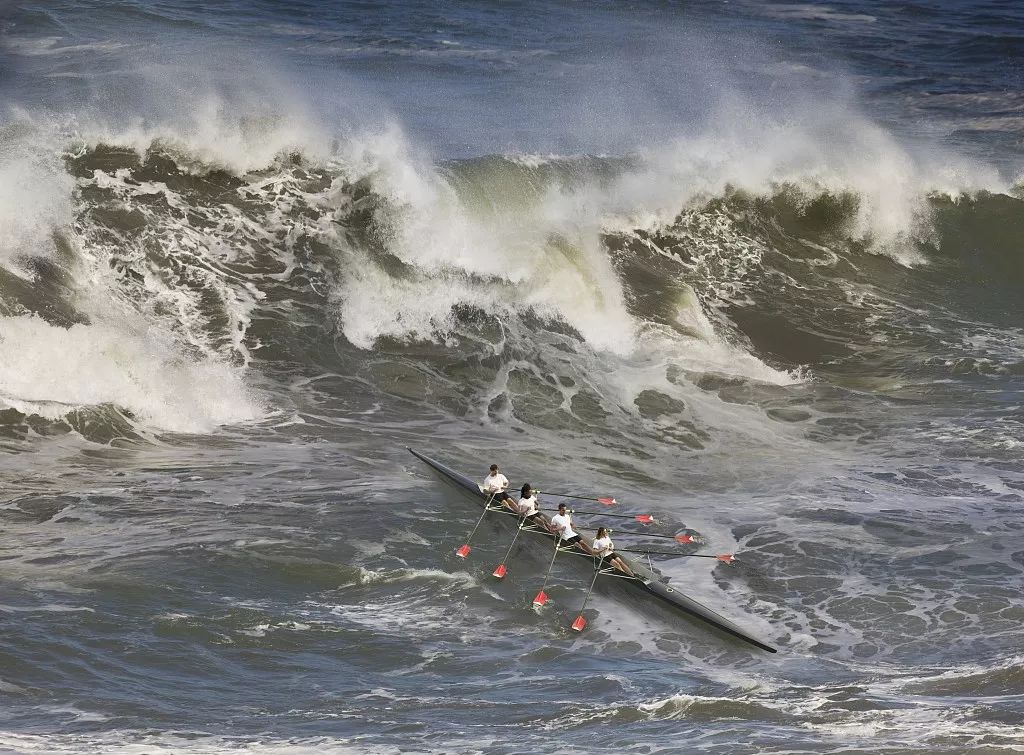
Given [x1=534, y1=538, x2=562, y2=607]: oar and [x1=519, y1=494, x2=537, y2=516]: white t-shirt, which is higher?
[x1=519, y1=494, x2=537, y2=516]: white t-shirt

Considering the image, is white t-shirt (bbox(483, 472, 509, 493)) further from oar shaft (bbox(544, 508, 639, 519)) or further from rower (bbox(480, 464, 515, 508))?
oar shaft (bbox(544, 508, 639, 519))

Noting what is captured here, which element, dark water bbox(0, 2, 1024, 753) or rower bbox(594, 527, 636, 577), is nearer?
dark water bbox(0, 2, 1024, 753)

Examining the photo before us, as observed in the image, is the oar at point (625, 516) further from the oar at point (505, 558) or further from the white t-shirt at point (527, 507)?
the oar at point (505, 558)

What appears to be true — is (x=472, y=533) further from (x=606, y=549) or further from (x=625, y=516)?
(x=625, y=516)

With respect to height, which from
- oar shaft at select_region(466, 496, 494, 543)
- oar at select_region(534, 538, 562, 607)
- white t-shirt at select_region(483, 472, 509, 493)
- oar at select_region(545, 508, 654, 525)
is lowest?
oar at select_region(534, 538, 562, 607)

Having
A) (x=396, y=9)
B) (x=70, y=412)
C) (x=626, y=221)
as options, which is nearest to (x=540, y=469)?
(x=70, y=412)

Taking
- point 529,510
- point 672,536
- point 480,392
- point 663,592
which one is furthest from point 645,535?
point 480,392

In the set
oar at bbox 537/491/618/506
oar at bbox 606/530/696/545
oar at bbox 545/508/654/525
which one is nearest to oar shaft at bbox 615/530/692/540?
oar at bbox 606/530/696/545

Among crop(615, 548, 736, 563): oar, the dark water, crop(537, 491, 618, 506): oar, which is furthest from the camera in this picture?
crop(537, 491, 618, 506): oar

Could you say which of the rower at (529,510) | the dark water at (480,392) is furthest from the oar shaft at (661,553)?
the rower at (529,510)
